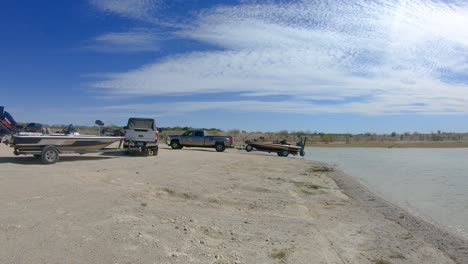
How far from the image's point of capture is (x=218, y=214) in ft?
28.3

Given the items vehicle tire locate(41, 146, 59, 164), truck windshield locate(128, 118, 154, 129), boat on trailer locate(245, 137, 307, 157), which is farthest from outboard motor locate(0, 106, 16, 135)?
boat on trailer locate(245, 137, 307, 157)

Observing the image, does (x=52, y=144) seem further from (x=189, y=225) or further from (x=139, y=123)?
(x=189, y=225)

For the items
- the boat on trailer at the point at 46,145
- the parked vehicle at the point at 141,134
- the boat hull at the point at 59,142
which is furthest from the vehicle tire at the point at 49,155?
the parked vehicle at the point at 141,134

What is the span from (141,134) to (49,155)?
6.15m

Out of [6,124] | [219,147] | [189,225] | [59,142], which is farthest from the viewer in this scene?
[219,147]

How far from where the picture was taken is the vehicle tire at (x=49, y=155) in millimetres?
15124

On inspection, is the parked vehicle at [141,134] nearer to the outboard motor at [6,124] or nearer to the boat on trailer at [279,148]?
the outboard motor at [6,124]

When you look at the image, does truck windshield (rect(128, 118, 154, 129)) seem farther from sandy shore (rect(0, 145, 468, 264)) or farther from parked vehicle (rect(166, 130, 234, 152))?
parked vehicle (rect(166, 130, 234, 152))

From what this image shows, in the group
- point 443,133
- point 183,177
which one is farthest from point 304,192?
point 443,133

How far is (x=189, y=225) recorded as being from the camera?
24.3 feet

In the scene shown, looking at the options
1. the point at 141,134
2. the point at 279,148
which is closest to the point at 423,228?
the point at 141,134

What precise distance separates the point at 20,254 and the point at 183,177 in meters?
8.88

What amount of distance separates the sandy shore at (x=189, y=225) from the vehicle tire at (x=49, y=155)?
2.01 m

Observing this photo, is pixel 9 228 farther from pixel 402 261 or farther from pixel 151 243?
pixel 402 261
